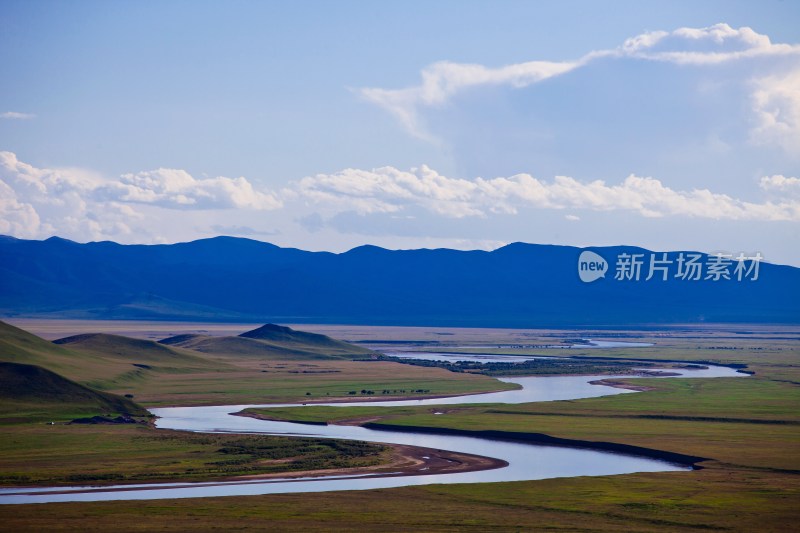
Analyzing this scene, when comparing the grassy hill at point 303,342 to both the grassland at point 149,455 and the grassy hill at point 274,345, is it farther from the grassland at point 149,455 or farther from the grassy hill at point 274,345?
the grassland at point 149,455

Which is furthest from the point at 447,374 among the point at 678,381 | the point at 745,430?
the point at 745,430

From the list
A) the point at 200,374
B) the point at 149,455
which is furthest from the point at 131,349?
the point at 149,455

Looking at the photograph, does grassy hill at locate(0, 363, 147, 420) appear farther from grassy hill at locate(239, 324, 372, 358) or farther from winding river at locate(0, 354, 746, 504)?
grassy hill at locate(239, 324, 372, 358)

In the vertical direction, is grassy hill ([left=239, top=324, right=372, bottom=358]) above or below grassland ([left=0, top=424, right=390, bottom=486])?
above

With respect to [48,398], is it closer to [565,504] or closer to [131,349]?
[131,349]

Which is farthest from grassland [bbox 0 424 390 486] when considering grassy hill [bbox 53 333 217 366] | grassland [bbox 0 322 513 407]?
grassy hill [bbox 53 333 217 366]

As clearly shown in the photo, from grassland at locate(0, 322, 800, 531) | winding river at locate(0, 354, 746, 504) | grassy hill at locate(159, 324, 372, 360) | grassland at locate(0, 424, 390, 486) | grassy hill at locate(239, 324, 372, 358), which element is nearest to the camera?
grassland at locate(0, 322, 800, 531)

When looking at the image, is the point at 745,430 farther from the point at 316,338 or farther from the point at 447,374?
the point at 316,338

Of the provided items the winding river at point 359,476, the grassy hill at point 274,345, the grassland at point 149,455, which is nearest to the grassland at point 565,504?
the winding river at point 359,476
